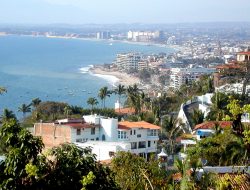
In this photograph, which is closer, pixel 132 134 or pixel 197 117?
pixel 132 134

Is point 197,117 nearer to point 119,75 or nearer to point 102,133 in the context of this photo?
point 102,133

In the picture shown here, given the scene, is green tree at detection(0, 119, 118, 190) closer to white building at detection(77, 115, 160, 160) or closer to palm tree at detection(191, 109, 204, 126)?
white building at detection(77, 115, 160, 160)

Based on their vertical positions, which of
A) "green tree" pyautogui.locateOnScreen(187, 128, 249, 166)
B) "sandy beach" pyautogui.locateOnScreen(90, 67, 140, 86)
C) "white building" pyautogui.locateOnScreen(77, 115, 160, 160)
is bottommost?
"sandy beach" pyautogui.locateOnScreen(90, 67, 140, 86)

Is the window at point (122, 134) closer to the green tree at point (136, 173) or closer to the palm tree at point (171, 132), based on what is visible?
the palm tree at point (171, 132)

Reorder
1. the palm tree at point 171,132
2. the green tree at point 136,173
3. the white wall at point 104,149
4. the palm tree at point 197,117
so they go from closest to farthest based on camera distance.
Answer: the green tree at point 136,173
the white wall at point 104,149
the palm tree at point 171,132
the palm tree at point 197,117

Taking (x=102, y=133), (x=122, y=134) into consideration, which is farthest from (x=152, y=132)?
(x=102, y=133)

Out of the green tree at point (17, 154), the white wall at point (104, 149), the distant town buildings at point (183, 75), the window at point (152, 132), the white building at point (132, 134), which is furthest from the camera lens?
the distant town buildings at point (183, 75)

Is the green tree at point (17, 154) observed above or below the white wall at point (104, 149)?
above

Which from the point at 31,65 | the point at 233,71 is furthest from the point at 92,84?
the point at 233,71

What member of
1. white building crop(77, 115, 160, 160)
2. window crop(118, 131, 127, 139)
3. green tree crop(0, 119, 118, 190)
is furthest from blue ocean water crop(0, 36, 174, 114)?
green tree crop(0, 119, 118, 190)

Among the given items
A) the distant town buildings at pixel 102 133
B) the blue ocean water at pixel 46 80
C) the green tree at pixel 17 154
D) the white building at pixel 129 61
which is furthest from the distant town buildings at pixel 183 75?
the green tree at pixel 17 154
